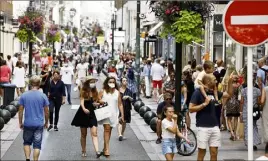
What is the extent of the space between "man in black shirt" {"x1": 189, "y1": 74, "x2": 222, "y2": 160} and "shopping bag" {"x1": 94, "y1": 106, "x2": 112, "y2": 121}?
3507mm

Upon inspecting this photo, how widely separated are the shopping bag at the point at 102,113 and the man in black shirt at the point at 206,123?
3.51 metres

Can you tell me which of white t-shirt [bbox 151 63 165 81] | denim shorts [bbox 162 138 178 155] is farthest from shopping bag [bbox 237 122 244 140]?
white t-shirt [bbox 151 63 165 81]

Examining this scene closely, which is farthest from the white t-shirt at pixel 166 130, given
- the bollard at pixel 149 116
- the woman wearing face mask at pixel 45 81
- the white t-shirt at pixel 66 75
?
the white t-shirt at pixel 66 75

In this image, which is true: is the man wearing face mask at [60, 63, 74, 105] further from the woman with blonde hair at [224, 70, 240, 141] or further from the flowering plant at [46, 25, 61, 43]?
the flowering plant at [46, 25, 61, 43]

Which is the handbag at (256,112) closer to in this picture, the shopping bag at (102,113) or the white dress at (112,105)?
the white dress at (112,105)

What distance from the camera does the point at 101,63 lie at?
61.0 meters

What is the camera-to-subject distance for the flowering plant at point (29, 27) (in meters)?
45.6

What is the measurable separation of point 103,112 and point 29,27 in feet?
102

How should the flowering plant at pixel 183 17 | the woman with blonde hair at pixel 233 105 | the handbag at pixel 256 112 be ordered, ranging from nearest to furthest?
the flowering plant at pixel 183 17 < the handbag at pixel 256 112 < the woman with blonde hair at pixel 233 105

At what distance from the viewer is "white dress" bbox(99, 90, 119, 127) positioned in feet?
51.8

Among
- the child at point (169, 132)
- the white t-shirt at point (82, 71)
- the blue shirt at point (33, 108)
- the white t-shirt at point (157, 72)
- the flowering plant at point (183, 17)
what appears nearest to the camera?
the child at point (169, 132)

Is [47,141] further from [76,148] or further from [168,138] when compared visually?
[168,138]

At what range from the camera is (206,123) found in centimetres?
1234

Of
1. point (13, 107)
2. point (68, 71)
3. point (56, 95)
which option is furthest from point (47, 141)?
point (68, 71)
